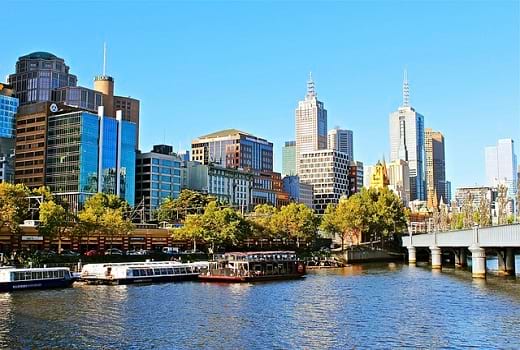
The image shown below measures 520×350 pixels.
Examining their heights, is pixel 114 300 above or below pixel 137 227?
below

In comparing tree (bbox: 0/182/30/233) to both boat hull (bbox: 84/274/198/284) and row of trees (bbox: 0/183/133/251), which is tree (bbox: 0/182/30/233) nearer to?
row of trees (bbox: 0/183/133/251)

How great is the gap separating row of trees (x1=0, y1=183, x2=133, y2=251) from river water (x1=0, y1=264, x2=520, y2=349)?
33.5 m

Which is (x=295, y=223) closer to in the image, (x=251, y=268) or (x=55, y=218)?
(x=251, y=268)

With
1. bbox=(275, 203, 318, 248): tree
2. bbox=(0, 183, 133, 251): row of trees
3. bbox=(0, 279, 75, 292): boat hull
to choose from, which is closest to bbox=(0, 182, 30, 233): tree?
bbox=(0, 183, 133, 251): row of trees

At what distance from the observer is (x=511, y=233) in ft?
331

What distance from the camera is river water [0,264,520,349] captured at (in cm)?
5434

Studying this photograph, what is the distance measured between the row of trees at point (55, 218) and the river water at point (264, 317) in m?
33.5

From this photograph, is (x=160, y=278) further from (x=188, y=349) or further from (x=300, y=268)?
(x=188, y=349)

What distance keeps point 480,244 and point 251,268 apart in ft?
129

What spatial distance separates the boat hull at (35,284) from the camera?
3595 inches

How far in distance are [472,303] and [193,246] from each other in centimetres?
10963

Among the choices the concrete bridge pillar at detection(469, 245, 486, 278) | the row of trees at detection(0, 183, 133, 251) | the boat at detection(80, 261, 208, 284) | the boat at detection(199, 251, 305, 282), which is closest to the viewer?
the boat at detection(80, 261, 208, 284)

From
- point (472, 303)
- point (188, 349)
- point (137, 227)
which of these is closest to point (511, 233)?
point (472, 303)

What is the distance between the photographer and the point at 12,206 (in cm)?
12900
